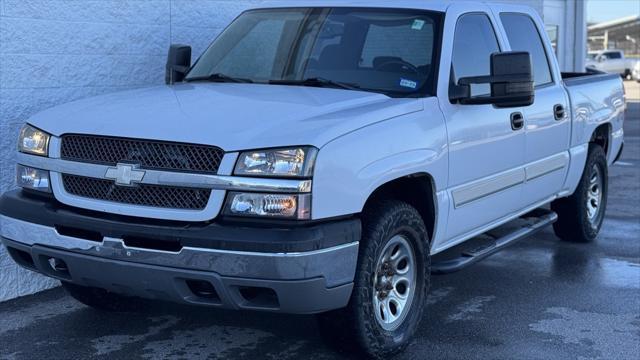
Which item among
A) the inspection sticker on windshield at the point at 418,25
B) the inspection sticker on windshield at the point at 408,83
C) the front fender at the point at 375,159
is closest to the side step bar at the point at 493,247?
the front fender at the point at 375,159

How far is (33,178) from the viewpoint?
456 centimetres

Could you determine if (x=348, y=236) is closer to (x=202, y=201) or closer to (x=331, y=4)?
(x=202, y=201)

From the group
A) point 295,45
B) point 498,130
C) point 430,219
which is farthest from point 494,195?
point 295,45

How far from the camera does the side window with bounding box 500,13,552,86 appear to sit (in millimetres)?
6336

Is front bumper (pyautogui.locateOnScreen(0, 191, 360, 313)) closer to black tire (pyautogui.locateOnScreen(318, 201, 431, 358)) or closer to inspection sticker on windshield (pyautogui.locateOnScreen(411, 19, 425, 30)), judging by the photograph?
black tire (pyautogui.locateOnScreen(318, 201, 431, 358))

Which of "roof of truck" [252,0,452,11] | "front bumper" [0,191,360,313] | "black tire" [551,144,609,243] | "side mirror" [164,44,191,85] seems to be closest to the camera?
"front bumper" [0,191,360,313]

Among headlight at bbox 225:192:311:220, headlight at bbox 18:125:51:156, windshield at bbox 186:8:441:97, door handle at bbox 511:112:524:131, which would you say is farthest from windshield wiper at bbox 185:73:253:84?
door handle at bbox 511:112:524:131

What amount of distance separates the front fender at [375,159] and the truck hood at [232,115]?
0.20 ft

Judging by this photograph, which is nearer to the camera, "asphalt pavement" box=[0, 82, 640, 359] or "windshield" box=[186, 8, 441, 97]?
"asphalt pavement" box=[0, 82, 640, 359]

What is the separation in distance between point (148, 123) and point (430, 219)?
171 cm

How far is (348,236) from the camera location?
4047 millimetres

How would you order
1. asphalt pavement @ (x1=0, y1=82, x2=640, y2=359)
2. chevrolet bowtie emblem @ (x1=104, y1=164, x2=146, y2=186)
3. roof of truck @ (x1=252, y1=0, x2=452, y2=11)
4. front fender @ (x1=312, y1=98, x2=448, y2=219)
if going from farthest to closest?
roof of truck @ (x1=252, y1=0, x2=452, y2=11), asphalt pavement @ (x1=0, y1=82, x2=640, y2=359), chevrolet bowtie emblem @ (x1=104, y1=164, x2=146, y2=186), front fender @ (x1=312, y1=98, x2=448, y2=219)

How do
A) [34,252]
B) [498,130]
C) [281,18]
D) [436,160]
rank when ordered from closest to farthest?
[34,252], [436,160], [498,130], [281,18]

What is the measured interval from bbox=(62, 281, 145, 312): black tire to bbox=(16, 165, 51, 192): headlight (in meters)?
0.79
